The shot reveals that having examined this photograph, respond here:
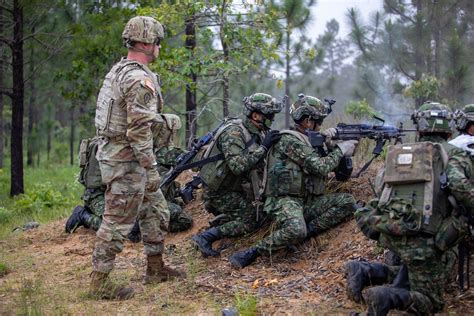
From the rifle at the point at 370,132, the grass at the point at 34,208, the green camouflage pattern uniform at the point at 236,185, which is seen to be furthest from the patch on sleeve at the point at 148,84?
the grass at the point at 34,208

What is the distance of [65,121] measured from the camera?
3959 centimetres

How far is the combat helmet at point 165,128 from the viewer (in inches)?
236

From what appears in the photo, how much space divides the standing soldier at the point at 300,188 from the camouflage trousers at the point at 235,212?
41 cm

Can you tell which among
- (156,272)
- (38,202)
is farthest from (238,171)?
(38,202)

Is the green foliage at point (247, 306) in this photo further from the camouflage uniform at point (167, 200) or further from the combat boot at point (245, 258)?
the camouflage uniform at point (167, 200)

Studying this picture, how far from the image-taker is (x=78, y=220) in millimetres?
7961

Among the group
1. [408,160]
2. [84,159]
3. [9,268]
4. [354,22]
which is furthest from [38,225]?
[354,22]

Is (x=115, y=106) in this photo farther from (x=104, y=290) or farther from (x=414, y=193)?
(x=414, y=193)

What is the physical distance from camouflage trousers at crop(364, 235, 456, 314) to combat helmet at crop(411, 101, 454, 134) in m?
0.88

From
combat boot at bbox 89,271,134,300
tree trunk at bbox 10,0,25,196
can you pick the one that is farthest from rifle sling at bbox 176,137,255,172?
tree trunk at bbox 10,0,25,196

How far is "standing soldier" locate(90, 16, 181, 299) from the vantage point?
5008 millimetres

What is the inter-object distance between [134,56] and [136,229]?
265 centimetres

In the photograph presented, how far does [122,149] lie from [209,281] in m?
1.49

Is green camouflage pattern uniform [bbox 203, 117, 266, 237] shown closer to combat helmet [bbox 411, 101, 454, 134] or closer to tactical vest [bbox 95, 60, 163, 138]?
tactical vest [bbox 95, 60, 163, 138]
